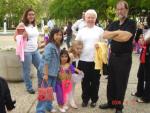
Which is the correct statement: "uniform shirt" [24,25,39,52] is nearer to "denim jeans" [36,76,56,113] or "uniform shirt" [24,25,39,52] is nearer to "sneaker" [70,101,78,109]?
"sneaker" [70,101,78,109]

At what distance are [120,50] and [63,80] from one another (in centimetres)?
115

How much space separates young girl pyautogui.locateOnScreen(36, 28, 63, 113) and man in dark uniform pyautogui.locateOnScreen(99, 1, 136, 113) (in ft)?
2.58

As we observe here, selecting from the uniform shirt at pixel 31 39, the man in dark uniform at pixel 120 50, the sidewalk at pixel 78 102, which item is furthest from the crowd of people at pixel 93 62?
the uniform shirt at pixel 31 39

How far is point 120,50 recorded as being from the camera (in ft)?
23.5

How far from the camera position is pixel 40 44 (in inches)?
390

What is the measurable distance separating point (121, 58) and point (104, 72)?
600 mm

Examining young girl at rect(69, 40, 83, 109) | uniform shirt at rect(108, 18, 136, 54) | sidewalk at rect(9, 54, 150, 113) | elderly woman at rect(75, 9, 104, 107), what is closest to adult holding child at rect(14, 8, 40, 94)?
sidewalk at rect(9, 54, 150, 113)

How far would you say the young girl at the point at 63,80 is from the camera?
7.57 m

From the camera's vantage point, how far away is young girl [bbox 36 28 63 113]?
7102 millimetres

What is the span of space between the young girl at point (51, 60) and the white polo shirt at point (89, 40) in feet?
1.92

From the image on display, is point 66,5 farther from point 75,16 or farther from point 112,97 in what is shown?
point 112,97

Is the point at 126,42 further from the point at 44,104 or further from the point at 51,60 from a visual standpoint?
the point at 44,104

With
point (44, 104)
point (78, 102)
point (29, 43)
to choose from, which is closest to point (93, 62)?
point (78, 102)

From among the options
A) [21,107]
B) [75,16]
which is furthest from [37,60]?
[75,16]
